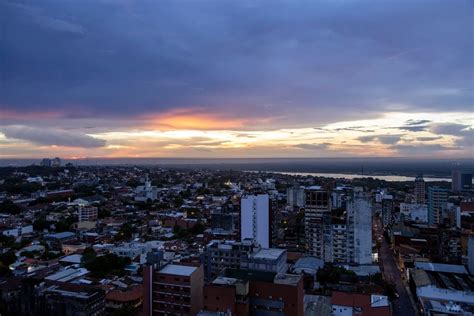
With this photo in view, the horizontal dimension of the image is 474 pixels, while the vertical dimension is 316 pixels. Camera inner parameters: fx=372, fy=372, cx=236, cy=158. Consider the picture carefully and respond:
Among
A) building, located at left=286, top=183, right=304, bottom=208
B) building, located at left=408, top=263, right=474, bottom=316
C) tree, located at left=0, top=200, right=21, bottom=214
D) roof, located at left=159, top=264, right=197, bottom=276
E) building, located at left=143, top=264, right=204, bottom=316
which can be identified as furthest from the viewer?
building, located at left=286, top=183, right=304, bottom=208

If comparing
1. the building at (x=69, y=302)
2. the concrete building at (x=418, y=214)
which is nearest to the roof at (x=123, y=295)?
the building at (x=69, y=302)

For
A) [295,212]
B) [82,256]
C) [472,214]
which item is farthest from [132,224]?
[472,214]

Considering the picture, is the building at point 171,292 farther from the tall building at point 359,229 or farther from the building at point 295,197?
Answer: the building at point 295,197

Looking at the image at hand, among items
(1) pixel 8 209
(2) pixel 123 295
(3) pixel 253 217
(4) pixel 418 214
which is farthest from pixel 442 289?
(1) pixel 8 209

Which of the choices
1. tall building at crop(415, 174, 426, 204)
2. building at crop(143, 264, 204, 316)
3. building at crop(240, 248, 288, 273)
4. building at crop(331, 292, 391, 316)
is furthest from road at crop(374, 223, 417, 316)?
tall building at crop(415, 174, 426, 204)

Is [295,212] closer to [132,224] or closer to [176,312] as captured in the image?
[132,224]

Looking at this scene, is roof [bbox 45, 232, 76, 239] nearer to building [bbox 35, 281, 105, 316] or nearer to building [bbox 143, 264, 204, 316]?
building [bbox 35, 281, 105, 316]
